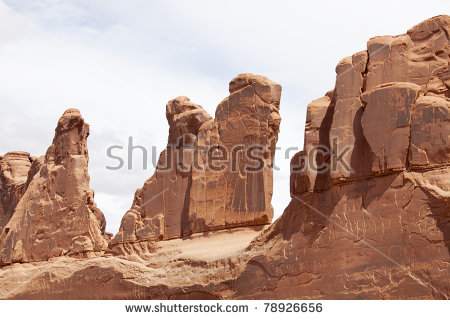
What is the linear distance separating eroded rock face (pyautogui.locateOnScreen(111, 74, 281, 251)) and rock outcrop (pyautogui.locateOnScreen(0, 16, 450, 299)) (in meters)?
0.96

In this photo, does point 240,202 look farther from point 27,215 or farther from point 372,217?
point 27,215

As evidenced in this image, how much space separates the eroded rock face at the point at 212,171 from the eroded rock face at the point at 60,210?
2.26m

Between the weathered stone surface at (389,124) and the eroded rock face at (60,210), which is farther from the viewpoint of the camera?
the eroded rock face at (60,210)

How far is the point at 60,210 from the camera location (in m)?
26.0

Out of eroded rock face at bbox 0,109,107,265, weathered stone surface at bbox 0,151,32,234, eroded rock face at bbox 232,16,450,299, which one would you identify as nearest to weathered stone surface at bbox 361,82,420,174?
eroded rock face at bbox 232,16,450,299

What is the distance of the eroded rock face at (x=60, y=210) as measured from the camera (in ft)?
84.0

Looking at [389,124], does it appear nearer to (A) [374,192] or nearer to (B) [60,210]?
(A) [374,192]

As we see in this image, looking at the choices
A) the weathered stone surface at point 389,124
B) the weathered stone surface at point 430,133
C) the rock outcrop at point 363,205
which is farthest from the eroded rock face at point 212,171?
the weathered stone surface at point 430,133

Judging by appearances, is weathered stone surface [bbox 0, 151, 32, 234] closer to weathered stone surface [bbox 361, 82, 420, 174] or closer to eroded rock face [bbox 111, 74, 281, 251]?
eroded rock face [bbox 111, 74, 281, 251]

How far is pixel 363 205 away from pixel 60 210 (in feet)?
37.9

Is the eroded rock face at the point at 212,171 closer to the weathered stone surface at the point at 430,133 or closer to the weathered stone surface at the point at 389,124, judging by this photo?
the weathered stone surface at the point at 389,124

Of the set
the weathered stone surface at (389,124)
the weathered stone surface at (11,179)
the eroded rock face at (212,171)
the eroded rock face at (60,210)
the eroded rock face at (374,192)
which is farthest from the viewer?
the weathered stone surface at (11,179)

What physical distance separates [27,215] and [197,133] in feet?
22.5

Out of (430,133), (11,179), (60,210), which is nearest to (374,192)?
(430,133)
